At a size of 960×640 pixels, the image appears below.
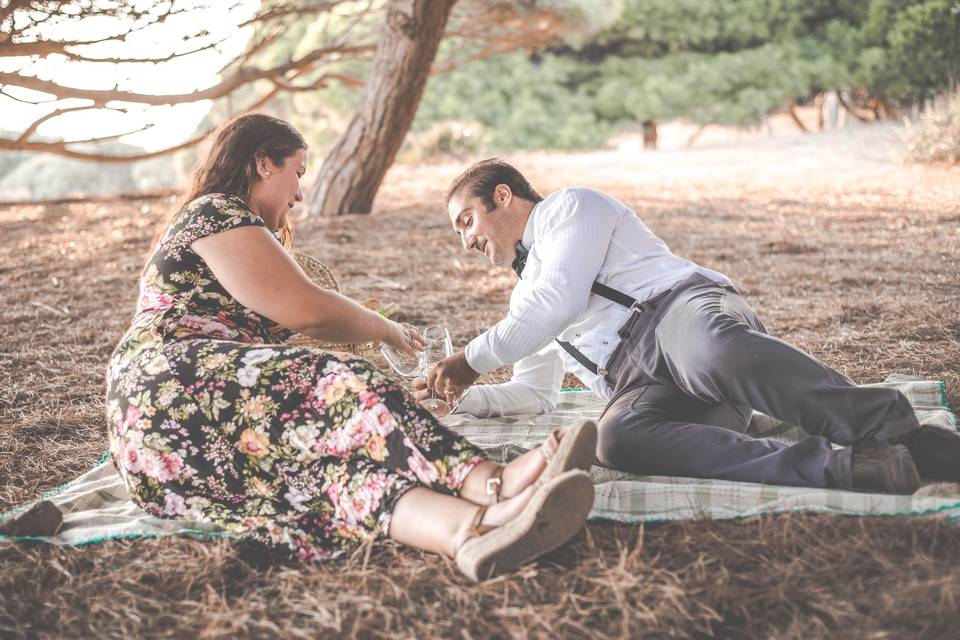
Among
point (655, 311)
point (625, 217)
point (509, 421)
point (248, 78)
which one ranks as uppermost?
point (248, 78)

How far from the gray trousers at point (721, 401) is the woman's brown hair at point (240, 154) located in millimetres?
1068

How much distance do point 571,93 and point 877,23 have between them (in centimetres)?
559

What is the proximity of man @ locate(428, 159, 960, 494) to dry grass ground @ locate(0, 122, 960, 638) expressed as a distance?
21 centimetres

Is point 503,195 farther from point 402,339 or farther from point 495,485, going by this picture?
point 495,485

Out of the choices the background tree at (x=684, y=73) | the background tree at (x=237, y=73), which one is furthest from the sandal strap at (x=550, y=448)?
the background tree at (x=684, y=73)

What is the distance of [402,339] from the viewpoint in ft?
7.31

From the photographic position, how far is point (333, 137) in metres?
14.2

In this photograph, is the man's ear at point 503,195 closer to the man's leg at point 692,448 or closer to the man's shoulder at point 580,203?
the man's shoulder at point 580,203

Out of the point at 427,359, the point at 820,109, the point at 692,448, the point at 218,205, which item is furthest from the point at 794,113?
the point at 218,205

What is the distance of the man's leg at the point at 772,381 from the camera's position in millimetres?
1830

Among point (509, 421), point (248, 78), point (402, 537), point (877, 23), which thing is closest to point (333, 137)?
point (248, 78)

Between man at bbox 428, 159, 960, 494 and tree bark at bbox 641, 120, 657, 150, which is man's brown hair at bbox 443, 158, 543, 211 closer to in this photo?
man at bbox 428, 159, 960, 494

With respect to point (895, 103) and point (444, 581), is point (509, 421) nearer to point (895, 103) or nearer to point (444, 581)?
point (444, 581)

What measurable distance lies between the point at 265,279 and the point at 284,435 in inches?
15.7
